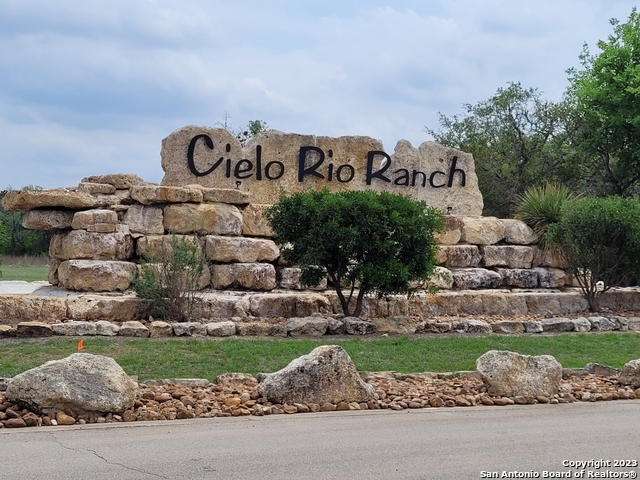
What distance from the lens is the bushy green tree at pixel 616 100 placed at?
1001 inches

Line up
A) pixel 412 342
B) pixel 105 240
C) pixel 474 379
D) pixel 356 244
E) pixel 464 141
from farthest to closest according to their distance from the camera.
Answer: pixel 464 141 < pixel 105 240 < pixel 356 244 < pixel 412 342 < pixel 474 379

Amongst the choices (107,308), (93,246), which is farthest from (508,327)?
(93,246)

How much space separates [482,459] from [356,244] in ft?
28.0

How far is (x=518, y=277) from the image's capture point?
19.0 m

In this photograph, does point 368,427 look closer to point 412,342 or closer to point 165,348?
point 165,348

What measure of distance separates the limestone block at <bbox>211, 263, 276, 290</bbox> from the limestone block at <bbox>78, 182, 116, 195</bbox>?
9.97ft

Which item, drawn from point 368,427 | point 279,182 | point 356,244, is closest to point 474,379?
point 368,427

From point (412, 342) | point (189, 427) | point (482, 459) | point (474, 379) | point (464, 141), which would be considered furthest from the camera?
point (464, 141)

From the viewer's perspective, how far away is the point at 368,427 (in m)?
7.43

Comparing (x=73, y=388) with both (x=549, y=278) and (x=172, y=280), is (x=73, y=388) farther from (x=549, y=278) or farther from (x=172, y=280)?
(x=549, y=278)

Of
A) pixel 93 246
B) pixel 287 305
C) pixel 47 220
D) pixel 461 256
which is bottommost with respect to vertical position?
pixel 287 305

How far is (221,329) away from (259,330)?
0.66 meters

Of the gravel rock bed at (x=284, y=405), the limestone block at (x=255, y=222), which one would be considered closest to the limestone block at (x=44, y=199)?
the limestone block at (x=255, y=222)

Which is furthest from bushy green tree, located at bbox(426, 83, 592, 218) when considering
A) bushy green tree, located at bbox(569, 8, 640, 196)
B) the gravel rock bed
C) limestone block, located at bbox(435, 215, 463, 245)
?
the gravel rock bed
